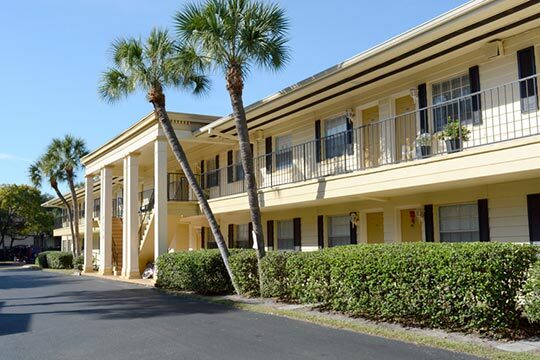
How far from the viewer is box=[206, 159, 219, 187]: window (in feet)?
78.5

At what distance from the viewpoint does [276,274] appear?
559 inches

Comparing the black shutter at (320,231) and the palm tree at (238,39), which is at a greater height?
the palm tree at (238,39)

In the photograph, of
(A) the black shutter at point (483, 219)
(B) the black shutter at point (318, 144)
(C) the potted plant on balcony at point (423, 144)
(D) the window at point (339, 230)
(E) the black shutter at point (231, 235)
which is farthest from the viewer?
(E) the black shutter at point (231, 235)

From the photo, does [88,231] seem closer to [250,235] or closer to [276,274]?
[250,235]

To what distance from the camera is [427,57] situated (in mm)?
12930

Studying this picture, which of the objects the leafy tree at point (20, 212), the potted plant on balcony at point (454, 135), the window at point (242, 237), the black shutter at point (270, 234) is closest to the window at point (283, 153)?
the black shutter at point (270, 234)

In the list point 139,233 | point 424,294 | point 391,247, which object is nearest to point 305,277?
point 391,247

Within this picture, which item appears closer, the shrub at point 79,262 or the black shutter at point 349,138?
the black shutter at point 349,138

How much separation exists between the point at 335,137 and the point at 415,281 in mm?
7575

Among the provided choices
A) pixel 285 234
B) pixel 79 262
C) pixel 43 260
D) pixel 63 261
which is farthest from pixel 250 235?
pixel 43 260

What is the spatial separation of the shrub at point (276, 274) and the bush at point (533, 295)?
20.4ft

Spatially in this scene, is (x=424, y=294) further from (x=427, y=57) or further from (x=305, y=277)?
(x=427, y=57)

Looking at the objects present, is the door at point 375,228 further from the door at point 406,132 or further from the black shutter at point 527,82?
the black shutter at point 527,82

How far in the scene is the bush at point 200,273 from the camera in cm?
1681
